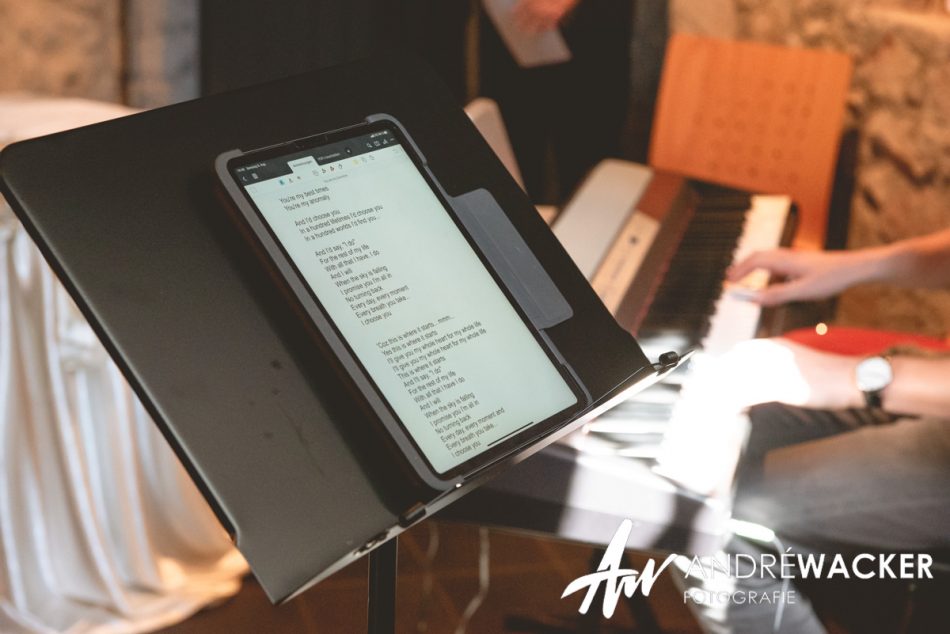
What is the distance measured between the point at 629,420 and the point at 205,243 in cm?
68

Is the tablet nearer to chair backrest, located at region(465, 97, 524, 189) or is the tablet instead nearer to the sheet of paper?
chair backrest, located at region(465, 97, 524, 189)

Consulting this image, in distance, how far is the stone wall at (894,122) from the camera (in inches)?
96.6

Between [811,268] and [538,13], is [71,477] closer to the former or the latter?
[811,268]

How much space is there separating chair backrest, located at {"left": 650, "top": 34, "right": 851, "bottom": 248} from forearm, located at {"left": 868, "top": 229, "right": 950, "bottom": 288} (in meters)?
0.81

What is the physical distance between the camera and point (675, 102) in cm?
278

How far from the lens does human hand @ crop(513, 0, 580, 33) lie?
2469 millimetres

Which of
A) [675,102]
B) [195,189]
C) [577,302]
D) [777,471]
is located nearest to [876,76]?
[675,102]

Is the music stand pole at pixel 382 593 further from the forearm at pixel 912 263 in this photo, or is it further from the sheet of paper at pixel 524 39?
the sheet of paper at pixel 524 39

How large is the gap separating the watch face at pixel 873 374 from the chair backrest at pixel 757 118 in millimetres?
1313

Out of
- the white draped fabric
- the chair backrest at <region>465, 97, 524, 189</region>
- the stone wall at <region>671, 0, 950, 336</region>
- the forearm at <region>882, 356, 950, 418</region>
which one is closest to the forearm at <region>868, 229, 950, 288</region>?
the forearm at <region>882, 356, 950, 418</region>

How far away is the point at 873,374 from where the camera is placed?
3.92 feet

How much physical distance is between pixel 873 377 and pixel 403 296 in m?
0.73

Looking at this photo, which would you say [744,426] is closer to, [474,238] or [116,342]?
[474,238]

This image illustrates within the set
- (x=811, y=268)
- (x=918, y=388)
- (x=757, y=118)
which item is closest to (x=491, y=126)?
(x=811, y=268)
